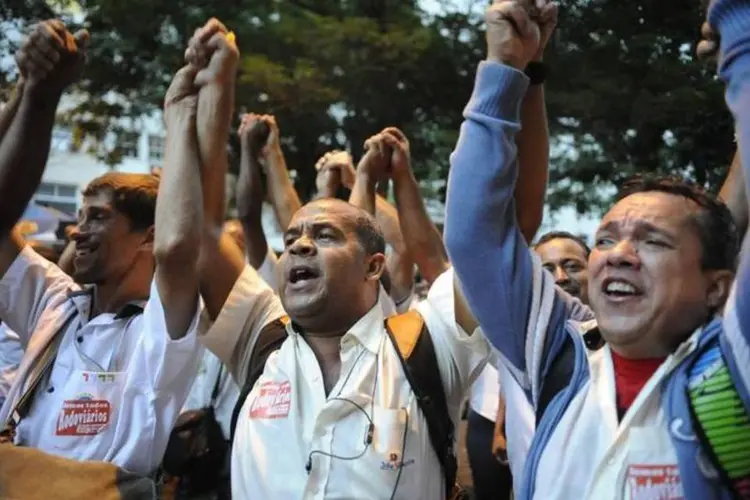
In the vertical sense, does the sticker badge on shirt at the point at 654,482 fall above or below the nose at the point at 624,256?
below

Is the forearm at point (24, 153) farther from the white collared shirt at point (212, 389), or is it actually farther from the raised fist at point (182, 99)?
the white collared shirt at point (212, 389)

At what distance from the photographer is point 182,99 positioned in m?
2.82

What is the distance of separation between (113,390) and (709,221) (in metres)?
1.64

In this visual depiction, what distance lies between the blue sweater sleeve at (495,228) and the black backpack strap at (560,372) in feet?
0.09

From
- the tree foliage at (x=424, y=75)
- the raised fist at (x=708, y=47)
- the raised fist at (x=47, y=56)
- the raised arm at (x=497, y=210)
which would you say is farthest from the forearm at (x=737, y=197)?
the tree foliage at (x=424, y=75)

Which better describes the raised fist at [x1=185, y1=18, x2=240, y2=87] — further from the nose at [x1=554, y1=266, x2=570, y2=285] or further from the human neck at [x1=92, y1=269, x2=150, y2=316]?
the nose at [x1=554, y1=266, x2=570, y2=285]

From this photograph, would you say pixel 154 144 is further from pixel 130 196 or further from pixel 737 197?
pixel 737 197

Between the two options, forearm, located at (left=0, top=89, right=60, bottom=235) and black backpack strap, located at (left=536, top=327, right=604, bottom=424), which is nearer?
black backpack strap, located at (left=536, top=327, right=604, bottom=424)

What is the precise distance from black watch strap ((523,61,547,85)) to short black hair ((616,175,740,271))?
1.09 feet

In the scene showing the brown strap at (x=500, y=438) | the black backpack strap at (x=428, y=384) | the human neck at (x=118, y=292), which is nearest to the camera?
the black backpack strap at (x=428, y=384)

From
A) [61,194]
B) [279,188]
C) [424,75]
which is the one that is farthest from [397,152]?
[61,194]

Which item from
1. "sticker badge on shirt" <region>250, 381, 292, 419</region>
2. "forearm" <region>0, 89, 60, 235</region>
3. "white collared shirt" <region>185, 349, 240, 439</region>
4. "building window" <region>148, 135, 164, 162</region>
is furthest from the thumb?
"building window" <region>148, 135, 164, 162</region>

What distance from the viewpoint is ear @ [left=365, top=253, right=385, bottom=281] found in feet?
8.83

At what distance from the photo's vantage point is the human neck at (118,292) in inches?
112
